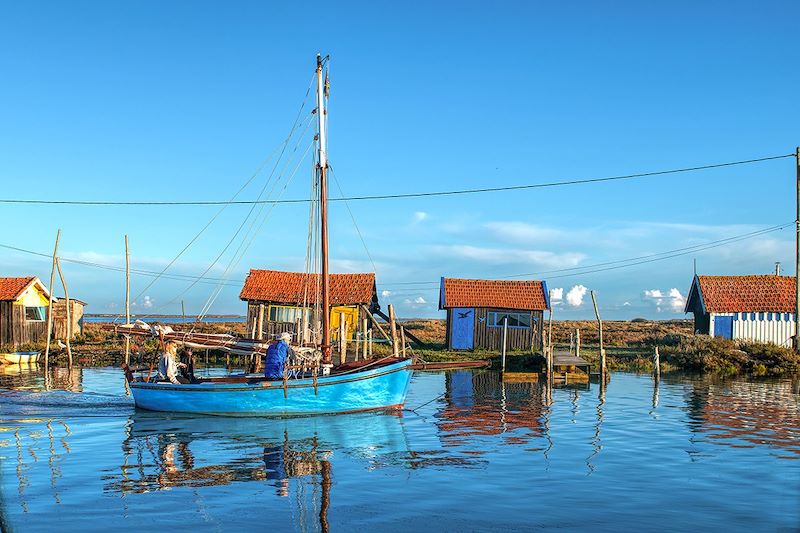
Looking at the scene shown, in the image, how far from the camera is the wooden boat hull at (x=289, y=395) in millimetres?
24141

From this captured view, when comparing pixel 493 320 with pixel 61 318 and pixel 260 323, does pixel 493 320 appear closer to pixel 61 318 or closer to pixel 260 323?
pixel 260 323

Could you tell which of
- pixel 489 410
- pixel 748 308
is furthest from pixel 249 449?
pixel 748 308

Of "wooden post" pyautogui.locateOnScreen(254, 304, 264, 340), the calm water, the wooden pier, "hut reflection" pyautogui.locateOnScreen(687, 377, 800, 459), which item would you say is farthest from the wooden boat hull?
"wooden post" pyautogui.locateOnScreen(254, 304, 264, 340)

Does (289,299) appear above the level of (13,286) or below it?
below

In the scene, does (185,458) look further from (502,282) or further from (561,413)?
(502,282)

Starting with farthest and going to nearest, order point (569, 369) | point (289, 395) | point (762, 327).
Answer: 1. point (762, 327)
2. point (569, 369)
3. point (289, 395)

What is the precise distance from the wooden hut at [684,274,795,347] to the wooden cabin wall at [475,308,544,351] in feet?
33.7

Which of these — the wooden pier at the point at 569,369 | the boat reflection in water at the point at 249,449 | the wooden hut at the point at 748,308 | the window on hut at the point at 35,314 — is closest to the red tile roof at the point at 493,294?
the wooden pier at the point at 569,369

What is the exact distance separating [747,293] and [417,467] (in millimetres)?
36375

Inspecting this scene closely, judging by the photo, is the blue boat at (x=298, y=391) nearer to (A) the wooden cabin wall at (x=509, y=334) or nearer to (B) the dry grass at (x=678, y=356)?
(B) the dry grass at (x=678, y=356)

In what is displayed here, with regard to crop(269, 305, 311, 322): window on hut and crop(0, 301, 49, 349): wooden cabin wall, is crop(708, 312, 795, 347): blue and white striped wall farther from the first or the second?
crop(0, 301, 49, 349): wooden cabin wall

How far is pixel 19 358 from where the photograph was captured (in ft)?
143

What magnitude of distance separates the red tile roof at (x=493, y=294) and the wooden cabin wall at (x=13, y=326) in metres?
26.0

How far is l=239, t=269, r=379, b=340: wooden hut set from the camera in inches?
1727
